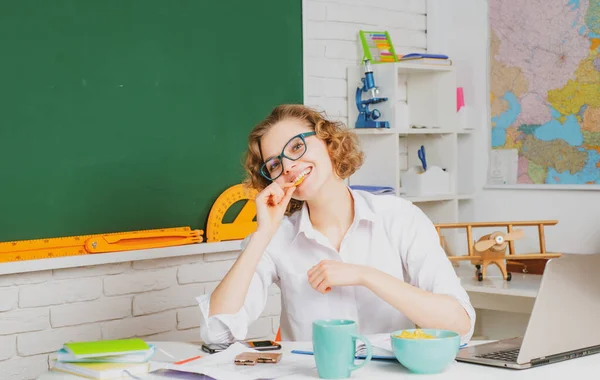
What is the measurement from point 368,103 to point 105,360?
2.13 m

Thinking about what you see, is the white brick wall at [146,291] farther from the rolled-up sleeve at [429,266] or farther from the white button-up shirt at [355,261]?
the rolled-up sleeve at [429,266]

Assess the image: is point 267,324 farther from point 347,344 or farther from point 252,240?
point 347,344

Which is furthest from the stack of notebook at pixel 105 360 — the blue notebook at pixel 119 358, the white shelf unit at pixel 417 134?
the white shelf unit at pixel 417 134

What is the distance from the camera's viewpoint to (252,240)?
2.05 metres

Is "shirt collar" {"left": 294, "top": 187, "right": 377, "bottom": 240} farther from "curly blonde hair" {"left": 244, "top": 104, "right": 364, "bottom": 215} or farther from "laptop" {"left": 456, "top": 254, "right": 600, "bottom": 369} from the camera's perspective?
"laptop" {"left": 456, "top": 254, "right": 600, "bottom": 369}

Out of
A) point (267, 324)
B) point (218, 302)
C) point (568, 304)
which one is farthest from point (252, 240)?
point (267, 324)

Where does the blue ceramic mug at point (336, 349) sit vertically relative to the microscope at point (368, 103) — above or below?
below

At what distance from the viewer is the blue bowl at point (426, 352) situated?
153 cm

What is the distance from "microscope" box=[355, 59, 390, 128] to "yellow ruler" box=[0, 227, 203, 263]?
3.03 ft

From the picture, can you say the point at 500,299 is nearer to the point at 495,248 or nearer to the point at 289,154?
the point at 495,248

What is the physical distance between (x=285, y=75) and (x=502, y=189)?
113 centimetres

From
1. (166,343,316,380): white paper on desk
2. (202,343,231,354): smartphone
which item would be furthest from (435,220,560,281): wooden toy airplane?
(166,343,316,380): white paper on desk

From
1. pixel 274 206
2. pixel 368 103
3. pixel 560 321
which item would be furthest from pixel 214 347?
pixel 368 103

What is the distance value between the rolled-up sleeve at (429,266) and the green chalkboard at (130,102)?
1162 mm
